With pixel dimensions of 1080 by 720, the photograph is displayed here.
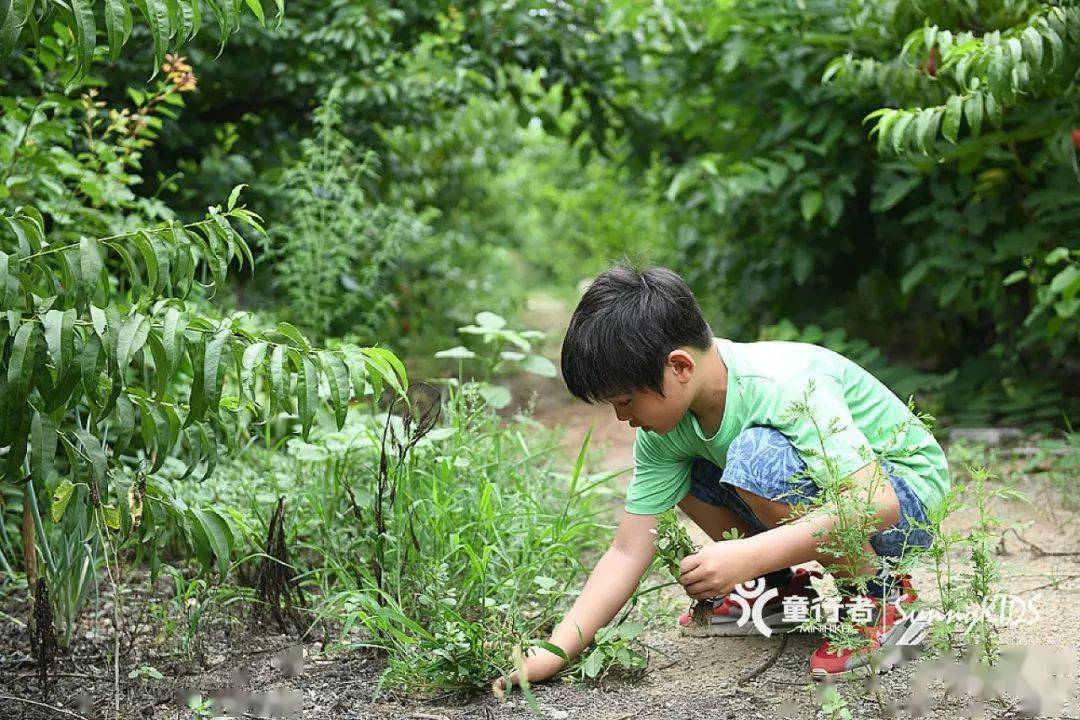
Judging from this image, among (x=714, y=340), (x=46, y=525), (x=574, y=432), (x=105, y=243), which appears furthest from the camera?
(x=574, y=432)

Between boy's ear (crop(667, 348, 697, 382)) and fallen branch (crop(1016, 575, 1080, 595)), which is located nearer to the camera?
boy's ear (crop(667, 348, 697, 382))

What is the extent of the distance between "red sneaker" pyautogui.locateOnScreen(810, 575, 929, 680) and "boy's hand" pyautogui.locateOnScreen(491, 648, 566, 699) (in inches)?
17.9

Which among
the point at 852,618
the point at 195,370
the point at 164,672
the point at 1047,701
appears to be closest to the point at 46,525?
the point at 164,672

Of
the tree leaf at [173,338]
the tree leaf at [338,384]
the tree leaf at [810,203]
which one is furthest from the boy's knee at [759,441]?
the tree leaf at [810,203]

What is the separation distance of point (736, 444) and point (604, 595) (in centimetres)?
→ 39

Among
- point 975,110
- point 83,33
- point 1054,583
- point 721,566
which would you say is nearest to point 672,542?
point 721,566

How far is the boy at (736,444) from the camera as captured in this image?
1876mm

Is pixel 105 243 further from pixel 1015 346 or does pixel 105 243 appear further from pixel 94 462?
pixel 1015 346

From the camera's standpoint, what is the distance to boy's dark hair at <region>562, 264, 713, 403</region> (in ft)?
6.32

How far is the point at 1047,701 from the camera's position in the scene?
1.81 m

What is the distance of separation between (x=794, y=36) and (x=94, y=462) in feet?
10.6

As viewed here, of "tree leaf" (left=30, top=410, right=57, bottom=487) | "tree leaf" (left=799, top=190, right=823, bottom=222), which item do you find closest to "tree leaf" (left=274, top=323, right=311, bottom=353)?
"tree leaf" (left=30, top=410, right=57, bottom=487)

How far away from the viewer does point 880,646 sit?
195cm

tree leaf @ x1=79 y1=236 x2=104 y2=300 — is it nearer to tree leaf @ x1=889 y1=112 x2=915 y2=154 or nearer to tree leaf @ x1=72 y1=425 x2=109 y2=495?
tree leaf @ x1=72 y1=425 x2=109 y2=495
